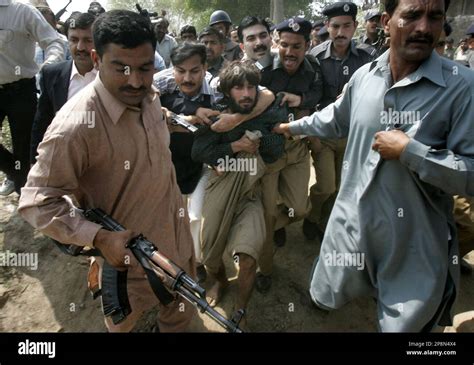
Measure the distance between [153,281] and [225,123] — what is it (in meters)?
1.24

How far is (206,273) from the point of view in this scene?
10.2ft

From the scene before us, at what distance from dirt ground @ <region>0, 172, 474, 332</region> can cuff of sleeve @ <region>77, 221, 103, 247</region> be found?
4.72 feet

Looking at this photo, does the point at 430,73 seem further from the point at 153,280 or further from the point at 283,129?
the point at 153,280

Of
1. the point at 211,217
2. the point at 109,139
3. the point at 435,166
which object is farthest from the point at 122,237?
the point at 435,166

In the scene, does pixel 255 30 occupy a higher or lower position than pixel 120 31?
lower

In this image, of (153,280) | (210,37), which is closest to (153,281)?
(153,280)

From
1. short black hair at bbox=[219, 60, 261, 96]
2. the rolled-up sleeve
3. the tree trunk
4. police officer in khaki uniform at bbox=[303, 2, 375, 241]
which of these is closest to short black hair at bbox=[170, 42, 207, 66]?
short black hair at bbox=[219, 60, 261, 96]

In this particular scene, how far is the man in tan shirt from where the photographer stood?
155 cm

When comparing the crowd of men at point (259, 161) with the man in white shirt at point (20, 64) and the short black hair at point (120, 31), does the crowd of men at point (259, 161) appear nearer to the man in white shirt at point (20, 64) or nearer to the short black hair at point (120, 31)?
the short black hair at point (120, 31)

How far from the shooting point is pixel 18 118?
11.4 ft

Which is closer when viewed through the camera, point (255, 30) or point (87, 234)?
point (87, 234)

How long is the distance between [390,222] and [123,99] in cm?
141
